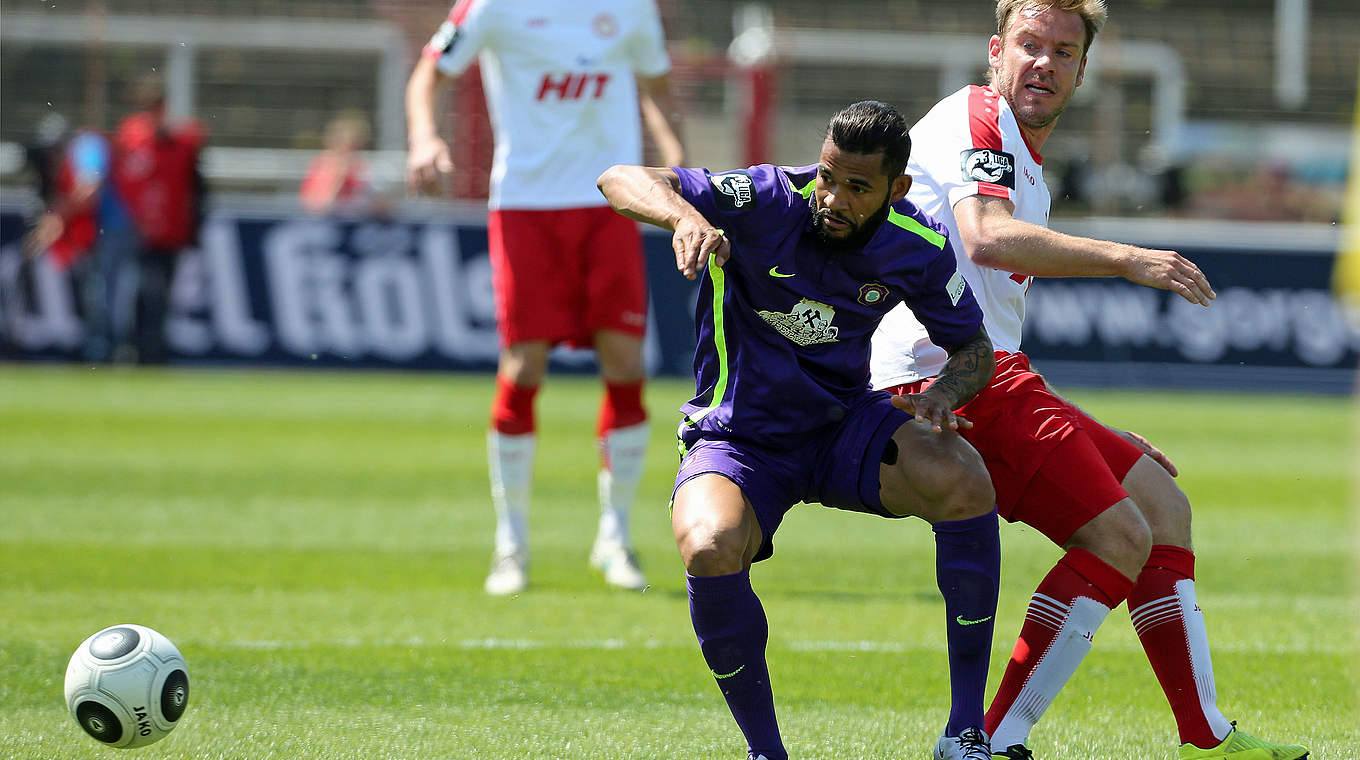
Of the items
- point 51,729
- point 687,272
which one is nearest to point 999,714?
point 687,272

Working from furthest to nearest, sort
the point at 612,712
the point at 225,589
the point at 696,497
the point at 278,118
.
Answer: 1. the point at 278,118
2. the point at 225,589
3. the point at 612,712
4. the point at 696,497

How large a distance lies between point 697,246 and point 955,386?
0.83 m

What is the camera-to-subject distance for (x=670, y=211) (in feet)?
12.4

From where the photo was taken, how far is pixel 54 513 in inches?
333

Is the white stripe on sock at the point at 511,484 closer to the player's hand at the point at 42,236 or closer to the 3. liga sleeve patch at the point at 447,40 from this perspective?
the 3. liga sleeve patch at the point at 447,40

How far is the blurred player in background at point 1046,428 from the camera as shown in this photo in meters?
4.06

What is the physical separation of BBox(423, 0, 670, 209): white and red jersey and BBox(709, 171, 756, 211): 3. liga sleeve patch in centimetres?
301

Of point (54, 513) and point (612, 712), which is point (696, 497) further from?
point (54, 513)

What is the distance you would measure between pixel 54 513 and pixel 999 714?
231 inches

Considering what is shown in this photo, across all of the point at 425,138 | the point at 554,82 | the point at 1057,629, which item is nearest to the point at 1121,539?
the point at 1057,629

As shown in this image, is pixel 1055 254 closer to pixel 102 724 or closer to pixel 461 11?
pixel 102 724

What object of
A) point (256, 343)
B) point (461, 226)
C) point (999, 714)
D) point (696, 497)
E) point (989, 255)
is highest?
point (989, 255)

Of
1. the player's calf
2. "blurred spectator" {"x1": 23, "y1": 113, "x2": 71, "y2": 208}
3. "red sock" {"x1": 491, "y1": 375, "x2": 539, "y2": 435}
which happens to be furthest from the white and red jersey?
"blurred spectator" {"x1": 23, "y1": 113, "x2": 71, "y2": 208}

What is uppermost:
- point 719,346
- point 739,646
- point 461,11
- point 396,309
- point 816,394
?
point 461,11
